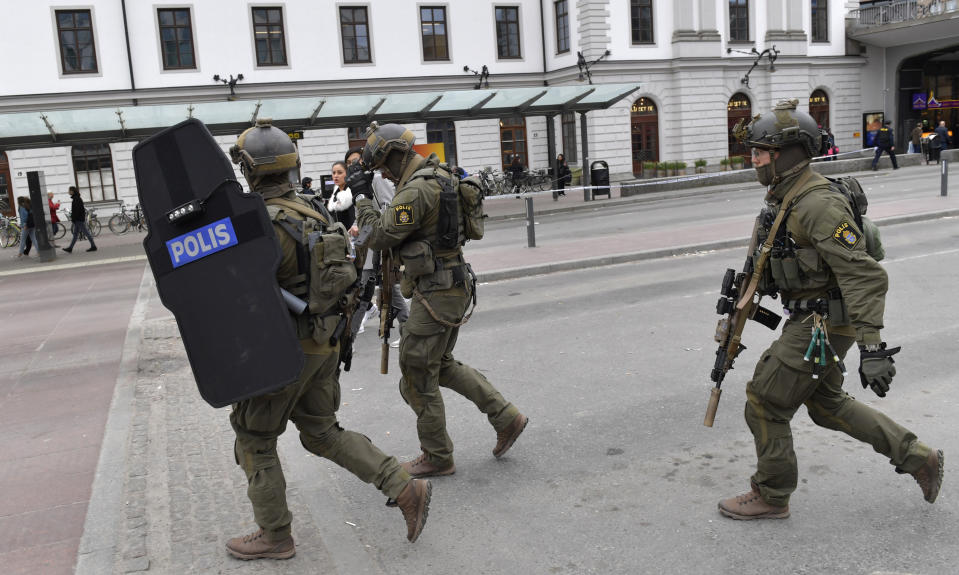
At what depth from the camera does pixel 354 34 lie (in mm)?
33156

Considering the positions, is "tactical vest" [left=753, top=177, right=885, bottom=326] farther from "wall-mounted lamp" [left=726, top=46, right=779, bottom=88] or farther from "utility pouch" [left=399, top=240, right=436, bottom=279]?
"wall-mounted lamp" [left=726, top=46, right=779, bottom=88]

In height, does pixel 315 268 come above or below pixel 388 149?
below

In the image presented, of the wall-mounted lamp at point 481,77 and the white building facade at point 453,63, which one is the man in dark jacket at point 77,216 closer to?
the white building facade at point 453,63

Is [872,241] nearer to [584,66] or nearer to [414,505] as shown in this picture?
[414,505]

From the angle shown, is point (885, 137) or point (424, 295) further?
point (885, 137)

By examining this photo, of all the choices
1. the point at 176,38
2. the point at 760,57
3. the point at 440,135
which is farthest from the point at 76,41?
the point at 760,57

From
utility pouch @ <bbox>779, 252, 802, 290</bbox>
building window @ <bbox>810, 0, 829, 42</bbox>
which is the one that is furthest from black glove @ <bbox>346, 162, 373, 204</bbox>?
building window @ <bbox>810, 0, 829, 42</bbox>

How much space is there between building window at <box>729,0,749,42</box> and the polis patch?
3508 cm

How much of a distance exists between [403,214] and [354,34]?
102 ft

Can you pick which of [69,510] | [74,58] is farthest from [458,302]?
[74,58]

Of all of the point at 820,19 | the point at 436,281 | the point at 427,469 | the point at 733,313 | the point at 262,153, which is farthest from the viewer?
the point at 820,19

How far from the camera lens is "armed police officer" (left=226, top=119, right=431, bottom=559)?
350 cm

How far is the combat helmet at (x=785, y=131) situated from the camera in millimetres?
3666

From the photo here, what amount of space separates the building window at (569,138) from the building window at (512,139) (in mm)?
1929
